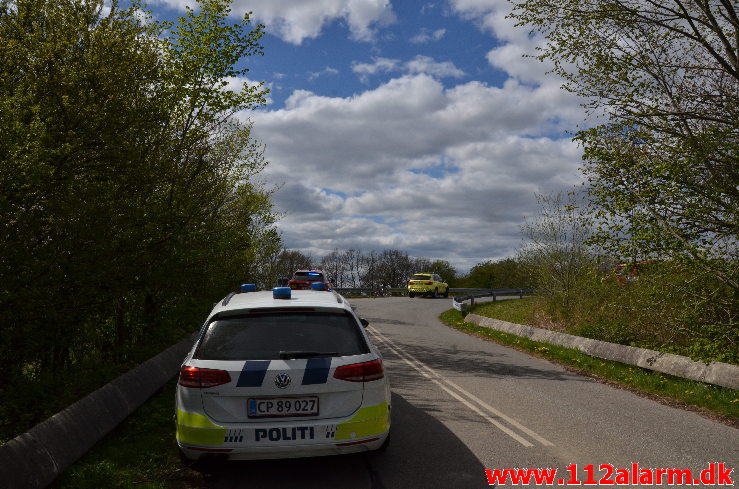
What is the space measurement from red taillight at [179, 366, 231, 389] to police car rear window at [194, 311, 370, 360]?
0.14m

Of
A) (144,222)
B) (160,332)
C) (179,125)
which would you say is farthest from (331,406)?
(179,125)

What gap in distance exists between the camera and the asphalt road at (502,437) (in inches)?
210

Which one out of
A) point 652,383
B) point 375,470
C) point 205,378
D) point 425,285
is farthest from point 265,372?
point 425,285

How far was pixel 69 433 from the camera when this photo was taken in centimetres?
526

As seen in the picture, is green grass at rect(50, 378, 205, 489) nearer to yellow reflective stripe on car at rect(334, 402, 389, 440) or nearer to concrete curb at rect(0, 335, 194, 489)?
concrete curb at rect(0, 335, 194, 489)

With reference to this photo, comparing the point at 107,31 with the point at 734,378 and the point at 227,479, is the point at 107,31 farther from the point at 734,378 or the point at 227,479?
the point at 734,378

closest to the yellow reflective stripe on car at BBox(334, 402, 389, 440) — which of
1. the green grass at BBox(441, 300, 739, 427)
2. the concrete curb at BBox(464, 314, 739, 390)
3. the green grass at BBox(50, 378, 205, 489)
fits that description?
the green grass at BBox(50, 378, 205, 489)

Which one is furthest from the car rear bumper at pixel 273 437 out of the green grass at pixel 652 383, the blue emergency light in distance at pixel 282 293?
the green grass at pixel 652 383

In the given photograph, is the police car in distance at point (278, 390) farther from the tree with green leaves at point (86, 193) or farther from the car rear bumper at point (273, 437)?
A: the tree with green leaves at point (86, 193)

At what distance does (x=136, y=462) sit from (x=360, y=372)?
2.31 metres

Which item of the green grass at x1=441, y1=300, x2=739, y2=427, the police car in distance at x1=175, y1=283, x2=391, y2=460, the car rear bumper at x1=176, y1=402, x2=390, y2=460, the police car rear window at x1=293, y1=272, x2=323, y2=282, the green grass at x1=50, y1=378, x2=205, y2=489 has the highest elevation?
the police car rear window at x1=293, y1=272, x2=323, y2=282

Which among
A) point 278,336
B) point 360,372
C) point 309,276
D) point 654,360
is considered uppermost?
point 309,276

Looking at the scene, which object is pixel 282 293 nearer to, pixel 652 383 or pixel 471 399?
pixel 471 399

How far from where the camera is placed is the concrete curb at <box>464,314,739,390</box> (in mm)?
9602
